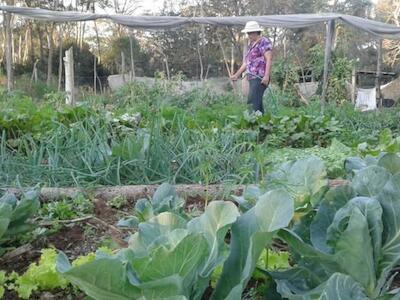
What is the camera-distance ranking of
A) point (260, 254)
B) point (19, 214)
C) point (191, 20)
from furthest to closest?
point (191, 20)
point (19, 214)
point (260, 254)

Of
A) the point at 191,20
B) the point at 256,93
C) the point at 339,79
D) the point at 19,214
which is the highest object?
the point at 191,20

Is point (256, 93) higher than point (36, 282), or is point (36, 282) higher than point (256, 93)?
point (36, 282)

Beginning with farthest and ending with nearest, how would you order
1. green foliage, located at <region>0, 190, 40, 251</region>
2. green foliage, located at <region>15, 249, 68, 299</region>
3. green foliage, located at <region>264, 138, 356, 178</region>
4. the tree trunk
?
green foliage, located at <region>264, 138, 356, 178</region>, the tree trunk, green foliage, located at <region>0, 190, 40, 251</region>, green foliage, located at <region>15, 249, 68, 299</region>

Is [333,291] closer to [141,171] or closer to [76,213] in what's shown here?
[76,213]

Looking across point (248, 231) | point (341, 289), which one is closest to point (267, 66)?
point (248, 231)

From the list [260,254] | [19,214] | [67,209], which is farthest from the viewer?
[67,209]

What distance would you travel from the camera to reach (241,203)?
1.22m

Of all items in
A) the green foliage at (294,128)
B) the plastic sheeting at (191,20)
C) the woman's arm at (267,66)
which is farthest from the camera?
the plastic sheeting at (191,20)

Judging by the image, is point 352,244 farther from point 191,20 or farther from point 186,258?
point 191,20

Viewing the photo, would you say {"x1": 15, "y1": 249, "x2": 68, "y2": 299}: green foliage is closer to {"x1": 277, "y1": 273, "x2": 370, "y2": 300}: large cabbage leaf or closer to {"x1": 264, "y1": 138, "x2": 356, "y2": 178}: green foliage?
{"x1": 277, "y1": 273, "x2": 370, "y2": 300}: large cabbage leaf

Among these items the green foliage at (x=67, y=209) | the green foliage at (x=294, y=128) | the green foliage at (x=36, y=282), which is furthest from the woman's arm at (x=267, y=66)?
Answer: the green foliage at (x=36, y=282)

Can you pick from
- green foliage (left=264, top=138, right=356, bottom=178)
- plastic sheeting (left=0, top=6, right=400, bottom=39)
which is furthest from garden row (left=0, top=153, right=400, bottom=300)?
plastic sheeting (left=0, top=6, right=400, bottom=39)

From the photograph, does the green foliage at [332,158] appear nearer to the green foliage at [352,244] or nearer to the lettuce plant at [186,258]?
the green foliage at [352,244]

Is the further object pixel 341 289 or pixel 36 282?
pixel 36 282
